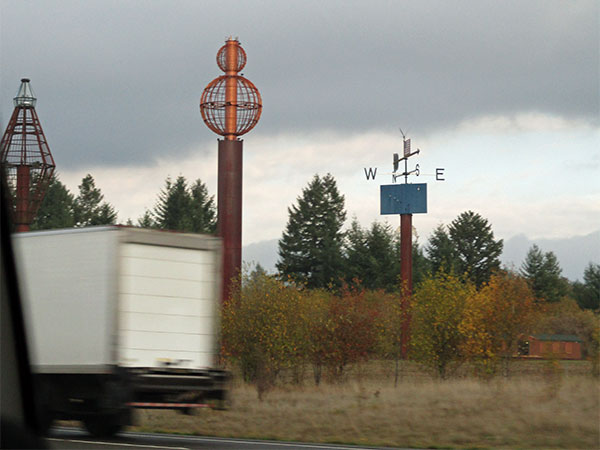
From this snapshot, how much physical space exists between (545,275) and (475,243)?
1066cm

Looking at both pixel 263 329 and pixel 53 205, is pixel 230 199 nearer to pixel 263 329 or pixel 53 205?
pixel 263 329

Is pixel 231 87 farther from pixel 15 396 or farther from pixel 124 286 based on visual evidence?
pixel 15 396

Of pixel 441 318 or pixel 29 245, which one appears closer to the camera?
pixel 29 245

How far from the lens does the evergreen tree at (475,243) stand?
10881 cm

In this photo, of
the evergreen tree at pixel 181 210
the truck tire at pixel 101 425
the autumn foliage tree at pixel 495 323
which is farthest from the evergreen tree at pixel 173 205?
the truck tire at pixel 101 425

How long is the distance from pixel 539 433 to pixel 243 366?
22.6m

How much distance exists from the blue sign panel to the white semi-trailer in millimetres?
39928

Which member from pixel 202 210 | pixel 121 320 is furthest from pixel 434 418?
pixel 202 210

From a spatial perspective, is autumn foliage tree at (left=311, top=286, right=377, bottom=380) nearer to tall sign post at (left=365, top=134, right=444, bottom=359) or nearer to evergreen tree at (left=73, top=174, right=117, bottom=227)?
tall sign post at (left=365, top=134, right=444, bottom=359)

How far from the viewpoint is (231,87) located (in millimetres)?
50906

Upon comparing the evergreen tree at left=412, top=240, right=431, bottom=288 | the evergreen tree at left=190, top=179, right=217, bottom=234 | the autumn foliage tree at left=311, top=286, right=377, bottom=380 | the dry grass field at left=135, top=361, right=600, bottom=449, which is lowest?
the dry grass field at left=135, top=361, right=600, bottom=449

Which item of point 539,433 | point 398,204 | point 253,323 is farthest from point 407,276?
point 539,433

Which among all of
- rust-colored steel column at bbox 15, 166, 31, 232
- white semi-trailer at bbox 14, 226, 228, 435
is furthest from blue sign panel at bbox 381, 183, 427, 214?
white semi-trailer at bbox 14, 226, 228, 435

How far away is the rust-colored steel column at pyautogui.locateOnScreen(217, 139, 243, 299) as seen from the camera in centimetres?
4866
